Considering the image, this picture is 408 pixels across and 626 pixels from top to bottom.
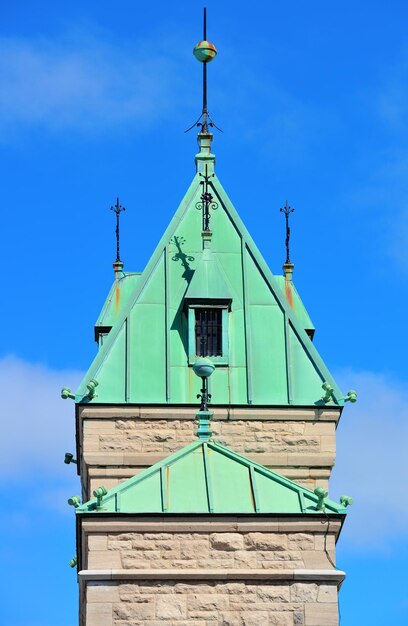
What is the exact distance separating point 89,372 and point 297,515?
839cm

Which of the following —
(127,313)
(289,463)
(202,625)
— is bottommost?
(202,625)

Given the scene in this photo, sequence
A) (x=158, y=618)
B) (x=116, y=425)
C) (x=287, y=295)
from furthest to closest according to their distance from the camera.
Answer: (x=287, y=295) < (x=116, y=425) < (x=158, y=618)

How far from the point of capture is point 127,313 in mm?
42969

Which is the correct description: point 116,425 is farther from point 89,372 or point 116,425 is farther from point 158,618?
point 158,618

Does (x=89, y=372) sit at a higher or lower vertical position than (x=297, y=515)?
higher

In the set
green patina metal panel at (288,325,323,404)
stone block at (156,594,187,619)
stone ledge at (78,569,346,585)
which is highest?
green patina metal panel at (288,325,323,404)

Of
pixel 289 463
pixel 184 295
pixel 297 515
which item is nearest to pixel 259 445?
pixel 289 463

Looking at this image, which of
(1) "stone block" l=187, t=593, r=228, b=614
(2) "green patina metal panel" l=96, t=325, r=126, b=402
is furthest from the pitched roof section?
(1) "stone block" l=187, t=593, r=228, b=614

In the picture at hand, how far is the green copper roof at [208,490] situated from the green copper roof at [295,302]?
8676mm

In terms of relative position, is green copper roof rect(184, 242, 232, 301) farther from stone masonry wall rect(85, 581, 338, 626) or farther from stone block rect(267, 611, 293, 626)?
stone block rect(267, 611, 293, 626)

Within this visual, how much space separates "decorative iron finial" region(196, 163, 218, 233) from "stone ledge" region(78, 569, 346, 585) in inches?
428

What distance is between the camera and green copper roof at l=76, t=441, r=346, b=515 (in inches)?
1380

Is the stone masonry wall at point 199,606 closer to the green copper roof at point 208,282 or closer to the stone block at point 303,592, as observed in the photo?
the stone block at point 303,592

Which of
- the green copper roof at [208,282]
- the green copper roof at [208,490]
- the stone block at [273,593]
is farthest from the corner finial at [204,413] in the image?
the green copper roof at [208,282]
